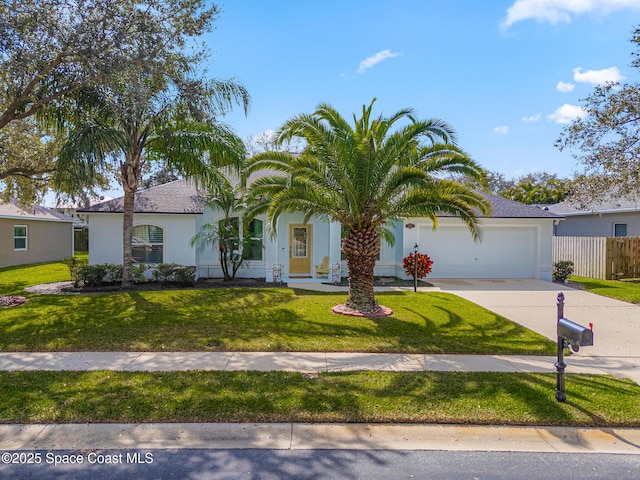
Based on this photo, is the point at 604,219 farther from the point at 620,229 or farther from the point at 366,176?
the point at 366,176

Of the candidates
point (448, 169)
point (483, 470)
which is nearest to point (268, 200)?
point (448, 169)

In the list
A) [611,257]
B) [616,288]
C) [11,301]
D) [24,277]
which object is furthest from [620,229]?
[24,277]

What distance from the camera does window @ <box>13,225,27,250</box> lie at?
2180cm

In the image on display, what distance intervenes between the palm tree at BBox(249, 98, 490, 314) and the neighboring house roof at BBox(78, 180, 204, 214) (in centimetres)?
588

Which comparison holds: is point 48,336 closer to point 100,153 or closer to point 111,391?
point 111,391

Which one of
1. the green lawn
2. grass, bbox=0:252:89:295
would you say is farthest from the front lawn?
grass, bbox=0:252:89:295

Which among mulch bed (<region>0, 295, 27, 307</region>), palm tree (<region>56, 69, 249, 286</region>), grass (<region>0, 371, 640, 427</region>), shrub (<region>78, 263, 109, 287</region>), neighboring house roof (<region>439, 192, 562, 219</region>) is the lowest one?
grass (<region>0, 371, 640, 427</region>)

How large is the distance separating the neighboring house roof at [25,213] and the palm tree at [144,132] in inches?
398

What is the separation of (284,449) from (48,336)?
5928 millimetres

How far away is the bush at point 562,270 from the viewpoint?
1588 centimetres

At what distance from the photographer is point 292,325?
8438 millimetres

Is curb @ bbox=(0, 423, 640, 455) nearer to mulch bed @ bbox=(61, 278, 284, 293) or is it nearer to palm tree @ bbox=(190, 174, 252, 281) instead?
mulch bed @ bbox=(61, 278, 284, 293)

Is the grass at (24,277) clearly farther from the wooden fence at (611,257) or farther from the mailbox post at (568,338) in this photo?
the wooden fence at (611,257)

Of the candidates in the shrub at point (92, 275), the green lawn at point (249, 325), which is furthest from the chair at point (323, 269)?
the shrub at point (92, 275)
